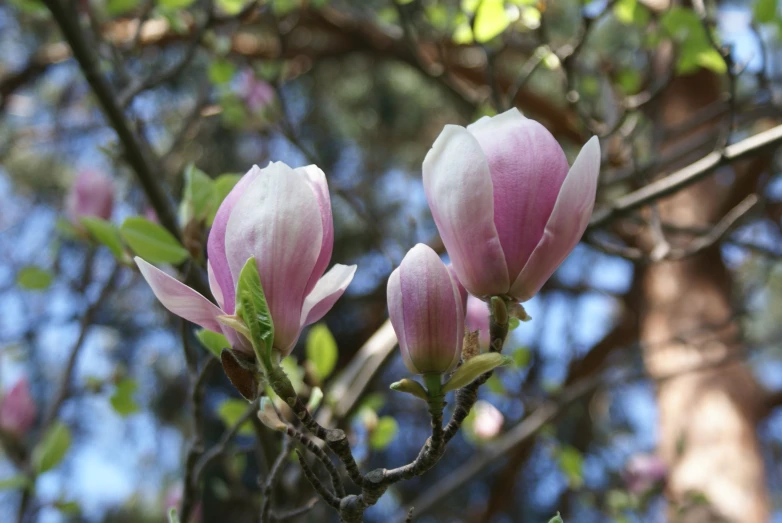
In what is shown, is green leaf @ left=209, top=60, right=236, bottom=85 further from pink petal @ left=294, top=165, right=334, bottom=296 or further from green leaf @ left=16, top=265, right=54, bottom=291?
pink petal @ left=294, top=165, right=334, bottom=296

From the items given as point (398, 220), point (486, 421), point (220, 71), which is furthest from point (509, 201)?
point (398, 220)

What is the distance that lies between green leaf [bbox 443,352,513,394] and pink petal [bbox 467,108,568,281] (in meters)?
0.05

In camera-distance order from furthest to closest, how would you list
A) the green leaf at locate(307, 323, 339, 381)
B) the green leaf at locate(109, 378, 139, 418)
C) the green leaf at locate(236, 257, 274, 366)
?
the green leaf at locate(109, 378, 139, 418), the green leaf at locate(307, 323, 339, 381), the green leaf at locate(236, 257, 274, 366)

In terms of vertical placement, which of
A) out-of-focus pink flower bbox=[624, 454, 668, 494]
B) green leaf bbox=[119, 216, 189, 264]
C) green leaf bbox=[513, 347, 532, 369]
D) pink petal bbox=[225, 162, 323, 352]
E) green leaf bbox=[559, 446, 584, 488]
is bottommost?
out-of-focus pink flower bbox=[624, 454, 668, 494]

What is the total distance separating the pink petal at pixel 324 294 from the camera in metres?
0.35

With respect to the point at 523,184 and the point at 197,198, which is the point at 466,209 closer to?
the point at 523,184

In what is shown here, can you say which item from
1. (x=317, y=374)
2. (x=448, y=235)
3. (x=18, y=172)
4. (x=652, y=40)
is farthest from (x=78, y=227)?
(x=18, y=172)

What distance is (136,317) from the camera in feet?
8.18

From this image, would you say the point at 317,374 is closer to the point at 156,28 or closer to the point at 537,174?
the point at 537,174

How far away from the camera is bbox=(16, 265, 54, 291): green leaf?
2.85ft

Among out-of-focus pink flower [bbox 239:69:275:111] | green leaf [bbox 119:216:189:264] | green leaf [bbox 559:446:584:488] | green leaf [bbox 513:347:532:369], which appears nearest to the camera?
green leaf [bbox 119:216:189:264]

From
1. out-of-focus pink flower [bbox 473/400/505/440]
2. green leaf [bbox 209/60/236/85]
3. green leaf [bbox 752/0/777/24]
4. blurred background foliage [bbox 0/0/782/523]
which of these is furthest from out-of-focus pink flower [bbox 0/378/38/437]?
green leaf [bbox 752/0/777/24]

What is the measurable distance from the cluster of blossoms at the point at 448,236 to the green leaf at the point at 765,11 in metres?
0.72

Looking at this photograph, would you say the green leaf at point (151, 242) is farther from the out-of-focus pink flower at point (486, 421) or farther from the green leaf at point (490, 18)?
the out-of-focus pink flower at point (486, 421)
